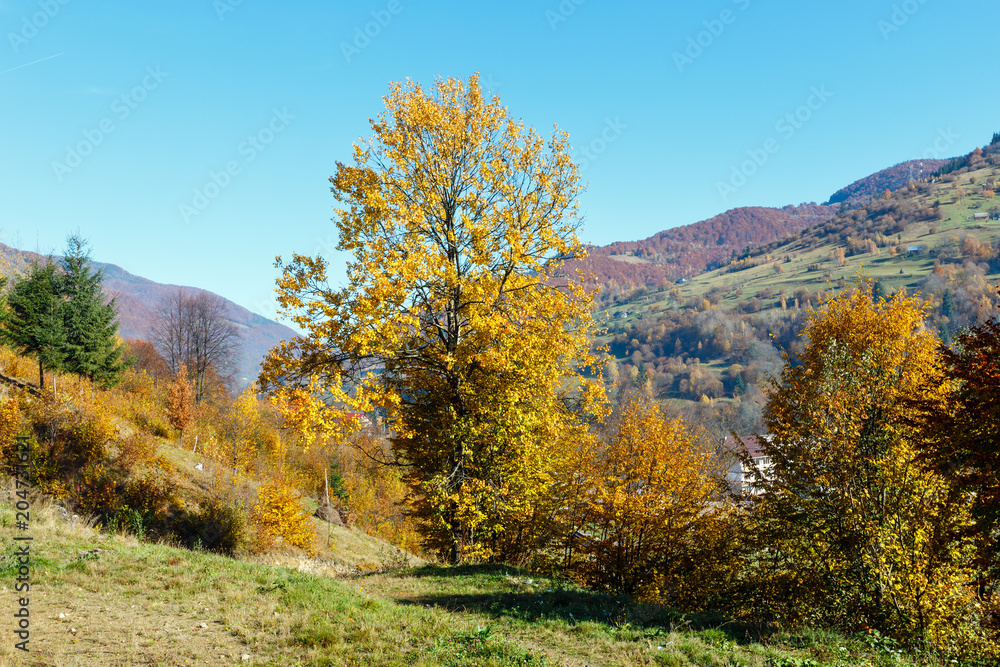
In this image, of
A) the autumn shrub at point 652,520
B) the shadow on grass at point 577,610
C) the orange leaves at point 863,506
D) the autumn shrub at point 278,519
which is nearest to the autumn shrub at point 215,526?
the autumn shrub at point 278,519

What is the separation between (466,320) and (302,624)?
954 centimetres

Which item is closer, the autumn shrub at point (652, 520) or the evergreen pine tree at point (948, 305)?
the autumn shrub at point (652, 520)

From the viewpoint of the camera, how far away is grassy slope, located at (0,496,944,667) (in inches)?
281

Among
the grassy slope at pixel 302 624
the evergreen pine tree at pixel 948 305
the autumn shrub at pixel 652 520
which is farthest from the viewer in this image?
the evergreen pine tree at pixel 948 305

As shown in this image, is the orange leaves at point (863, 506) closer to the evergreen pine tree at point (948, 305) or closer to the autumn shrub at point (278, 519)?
the autumn shrub at point (278, 519)

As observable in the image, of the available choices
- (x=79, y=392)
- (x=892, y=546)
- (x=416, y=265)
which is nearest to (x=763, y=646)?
(x=892, y=546)

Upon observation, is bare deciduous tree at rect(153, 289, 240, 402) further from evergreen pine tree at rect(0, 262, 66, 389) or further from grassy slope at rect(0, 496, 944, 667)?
grassy slope at rect(0, 496, 944, 667)

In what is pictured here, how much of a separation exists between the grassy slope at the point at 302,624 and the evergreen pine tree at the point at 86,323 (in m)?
29.4

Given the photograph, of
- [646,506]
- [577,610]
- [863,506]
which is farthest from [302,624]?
[863,506]

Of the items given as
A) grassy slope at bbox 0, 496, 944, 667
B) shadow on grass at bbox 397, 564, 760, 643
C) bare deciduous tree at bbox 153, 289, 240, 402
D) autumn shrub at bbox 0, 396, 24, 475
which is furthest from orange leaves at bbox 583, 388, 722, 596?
bare deciduous tree at bbox 153, 289, 240, 402

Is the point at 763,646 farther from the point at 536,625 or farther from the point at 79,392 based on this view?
the point at 79,392

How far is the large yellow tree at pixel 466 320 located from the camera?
1393cm

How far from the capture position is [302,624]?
319 inches

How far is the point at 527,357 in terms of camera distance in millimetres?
14398
